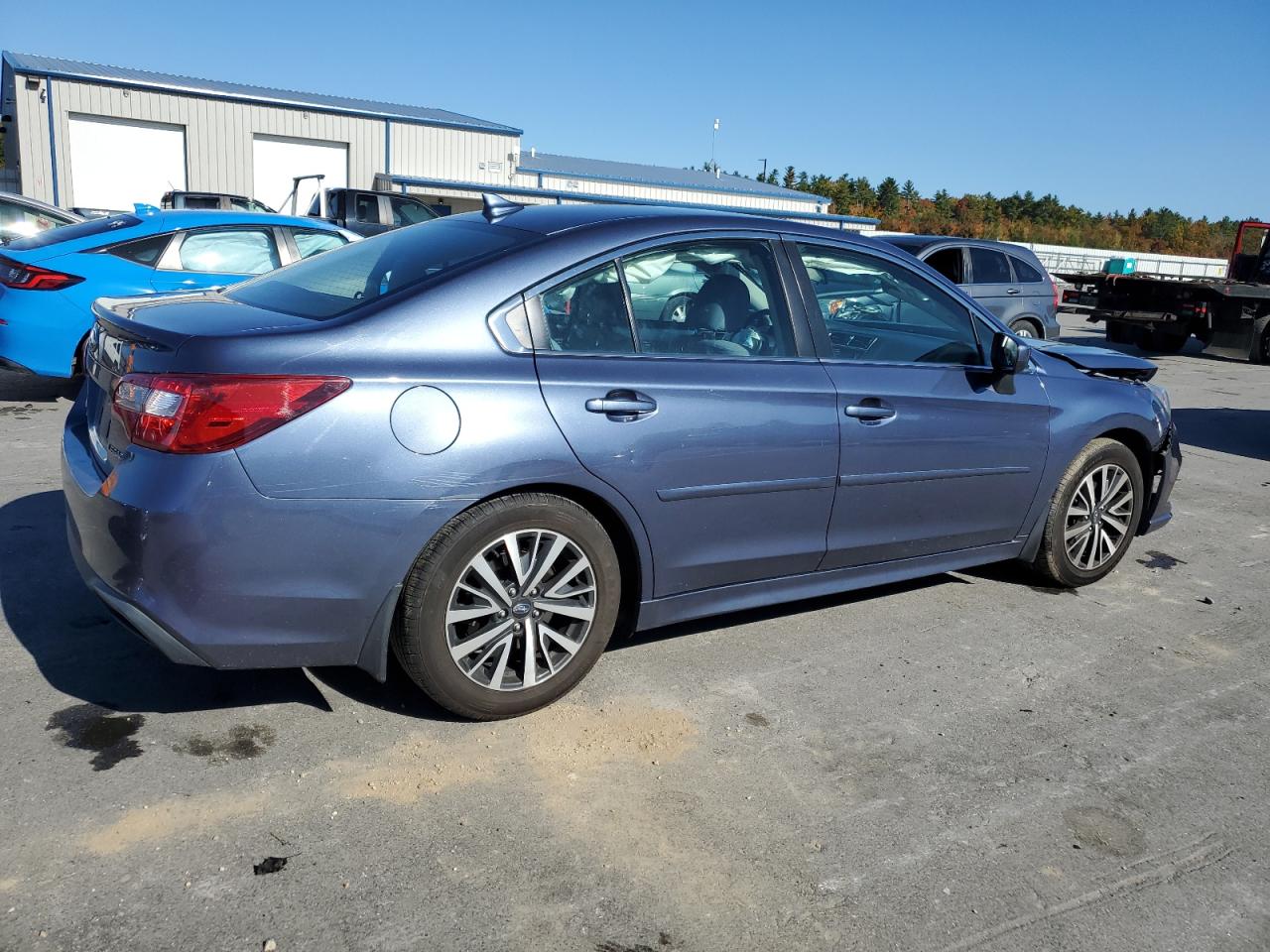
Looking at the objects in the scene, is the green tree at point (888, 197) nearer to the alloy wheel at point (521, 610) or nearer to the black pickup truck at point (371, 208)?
the black pickup truck at point (371, 208)

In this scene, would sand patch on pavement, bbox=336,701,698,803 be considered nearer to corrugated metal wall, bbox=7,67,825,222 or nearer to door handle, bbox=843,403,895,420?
door handle, bbox=843,403,895,420

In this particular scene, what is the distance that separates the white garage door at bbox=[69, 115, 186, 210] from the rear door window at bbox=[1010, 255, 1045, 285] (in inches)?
966

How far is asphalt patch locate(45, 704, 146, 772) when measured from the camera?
125 inches

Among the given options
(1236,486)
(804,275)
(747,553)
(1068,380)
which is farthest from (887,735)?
(1236,486)

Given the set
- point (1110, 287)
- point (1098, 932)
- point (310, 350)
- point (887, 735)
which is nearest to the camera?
point (1098, 932)

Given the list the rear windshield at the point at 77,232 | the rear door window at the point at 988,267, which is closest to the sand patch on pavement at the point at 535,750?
the rear windshield at the point at 77,232

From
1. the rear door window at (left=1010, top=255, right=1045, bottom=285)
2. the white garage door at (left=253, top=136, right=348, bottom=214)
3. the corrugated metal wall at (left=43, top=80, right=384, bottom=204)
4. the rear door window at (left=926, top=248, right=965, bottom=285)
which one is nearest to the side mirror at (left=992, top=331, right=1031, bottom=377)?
the rear door window at (left=926, top=248, right=965, bottom=285)

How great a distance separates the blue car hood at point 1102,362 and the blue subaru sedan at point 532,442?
0.51 meters

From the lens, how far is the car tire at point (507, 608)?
3.23m

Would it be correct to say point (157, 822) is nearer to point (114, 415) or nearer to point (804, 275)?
point (114, 415)

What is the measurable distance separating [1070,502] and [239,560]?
3.67 meters

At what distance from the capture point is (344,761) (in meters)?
3.22

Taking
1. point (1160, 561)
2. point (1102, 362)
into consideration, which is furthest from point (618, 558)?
point (1160, 561)

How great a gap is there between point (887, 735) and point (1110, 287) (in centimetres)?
1581
